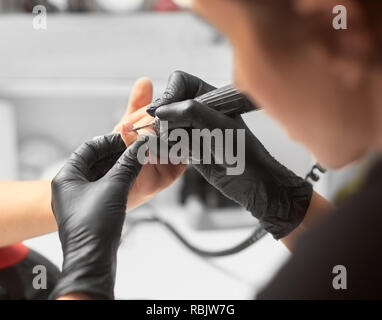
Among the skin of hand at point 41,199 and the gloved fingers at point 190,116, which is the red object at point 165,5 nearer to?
the skin of hand at point 41,199

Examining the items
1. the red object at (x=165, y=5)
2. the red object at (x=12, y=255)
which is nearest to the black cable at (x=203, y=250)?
the red object at (x=12, y=255)

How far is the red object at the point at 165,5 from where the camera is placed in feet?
4.36

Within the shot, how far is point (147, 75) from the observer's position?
4.37ft

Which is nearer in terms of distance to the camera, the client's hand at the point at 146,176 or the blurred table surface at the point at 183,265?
the client's hand at the point at 146,176

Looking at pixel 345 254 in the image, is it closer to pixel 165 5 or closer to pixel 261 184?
pixel 261 184

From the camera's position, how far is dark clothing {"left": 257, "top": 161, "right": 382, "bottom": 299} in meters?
0.44

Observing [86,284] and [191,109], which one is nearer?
[86,284]

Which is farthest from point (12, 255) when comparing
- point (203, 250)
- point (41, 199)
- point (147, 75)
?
point (147, 75)

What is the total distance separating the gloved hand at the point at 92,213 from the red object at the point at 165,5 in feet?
2.36

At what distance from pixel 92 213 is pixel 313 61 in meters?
0.34

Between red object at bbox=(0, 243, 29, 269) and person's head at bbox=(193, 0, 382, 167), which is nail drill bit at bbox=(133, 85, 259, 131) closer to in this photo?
person's head at bbox=(193, 0, 382, 167)

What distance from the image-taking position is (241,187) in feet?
2.49

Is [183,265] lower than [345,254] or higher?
lower
